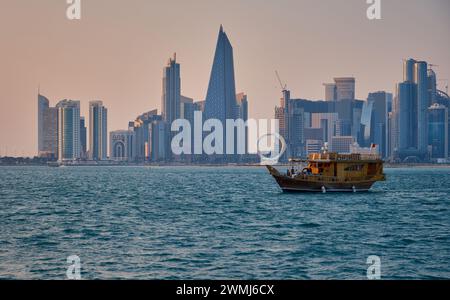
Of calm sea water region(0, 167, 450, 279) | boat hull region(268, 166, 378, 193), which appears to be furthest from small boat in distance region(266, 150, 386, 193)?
calm sea water region(0, 167, 450, 279)

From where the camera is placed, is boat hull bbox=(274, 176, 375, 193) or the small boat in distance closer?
boat hull bbox=(274, 176, 375, 193)

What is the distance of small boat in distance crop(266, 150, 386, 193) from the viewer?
214 feet

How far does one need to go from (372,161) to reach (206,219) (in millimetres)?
30244

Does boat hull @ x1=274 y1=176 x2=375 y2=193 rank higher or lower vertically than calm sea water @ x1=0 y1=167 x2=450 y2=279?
higher

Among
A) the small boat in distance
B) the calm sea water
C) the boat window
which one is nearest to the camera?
the calm sea water

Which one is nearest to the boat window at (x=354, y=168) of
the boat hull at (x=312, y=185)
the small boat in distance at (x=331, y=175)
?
the small boat in distance at (x=331, y=175)

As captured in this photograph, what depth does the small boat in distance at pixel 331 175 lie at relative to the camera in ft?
214

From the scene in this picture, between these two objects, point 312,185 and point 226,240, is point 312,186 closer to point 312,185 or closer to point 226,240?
point 312,185

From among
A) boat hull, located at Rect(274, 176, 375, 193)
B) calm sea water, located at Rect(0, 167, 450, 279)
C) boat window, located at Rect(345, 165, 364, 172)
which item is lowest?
calm sea water, located at Rect(0, 167, 450, 279)

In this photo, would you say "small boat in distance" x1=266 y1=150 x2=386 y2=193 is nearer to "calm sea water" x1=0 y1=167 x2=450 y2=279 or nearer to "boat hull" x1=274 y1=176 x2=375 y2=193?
"boat hull" x1=274 y1=176 x2=375 y2=193

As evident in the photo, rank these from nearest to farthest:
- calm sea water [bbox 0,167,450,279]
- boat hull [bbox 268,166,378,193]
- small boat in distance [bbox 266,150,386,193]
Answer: calm sea water [bbox 0,167,450,279] < boat hull [bbox 268,166,378,193] < small boat in distance [bbox 266,150,386,193]

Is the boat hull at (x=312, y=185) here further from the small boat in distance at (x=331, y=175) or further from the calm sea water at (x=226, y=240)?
the calm sea water at (x=226, y=240)
